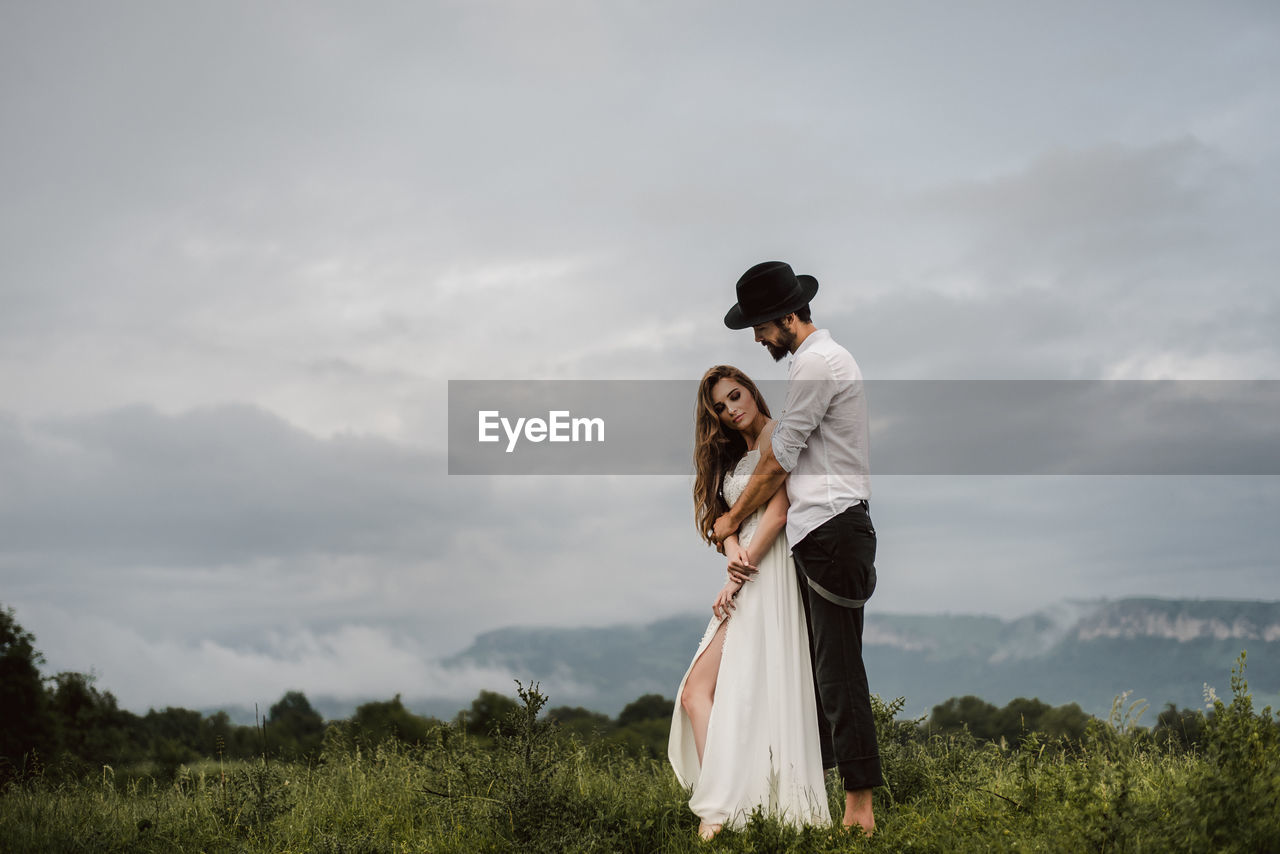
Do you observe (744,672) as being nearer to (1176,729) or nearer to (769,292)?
(769,292)

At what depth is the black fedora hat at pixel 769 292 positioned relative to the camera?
18.3ft

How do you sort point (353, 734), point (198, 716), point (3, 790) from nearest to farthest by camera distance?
point (3, 790) < point (353, 734) < point (198, 716)

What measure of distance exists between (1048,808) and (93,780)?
763 cm

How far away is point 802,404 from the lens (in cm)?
527

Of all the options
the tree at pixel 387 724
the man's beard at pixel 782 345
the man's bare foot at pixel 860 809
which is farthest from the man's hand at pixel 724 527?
the tree at pixel 387 724

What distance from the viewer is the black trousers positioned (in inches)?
206

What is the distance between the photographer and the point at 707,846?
5.12 m

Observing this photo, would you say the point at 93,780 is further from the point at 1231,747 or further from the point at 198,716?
the point at 198,716

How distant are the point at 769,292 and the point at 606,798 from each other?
10.9 ft

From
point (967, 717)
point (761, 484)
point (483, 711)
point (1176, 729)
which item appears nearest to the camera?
point (761, 484)

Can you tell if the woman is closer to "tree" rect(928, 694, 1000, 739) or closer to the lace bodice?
the lace bodice

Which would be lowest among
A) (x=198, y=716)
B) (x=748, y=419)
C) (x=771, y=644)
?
(x=198, y=716)

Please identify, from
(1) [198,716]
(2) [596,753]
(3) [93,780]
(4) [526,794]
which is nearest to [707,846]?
(4) [526,794]

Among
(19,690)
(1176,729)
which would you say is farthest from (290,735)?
(19,690)
